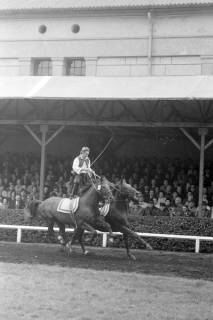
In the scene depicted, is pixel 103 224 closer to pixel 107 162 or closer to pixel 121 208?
pixel 121 208

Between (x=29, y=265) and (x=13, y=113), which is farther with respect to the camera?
(x=13, y=113)

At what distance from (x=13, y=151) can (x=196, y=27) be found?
1004cm

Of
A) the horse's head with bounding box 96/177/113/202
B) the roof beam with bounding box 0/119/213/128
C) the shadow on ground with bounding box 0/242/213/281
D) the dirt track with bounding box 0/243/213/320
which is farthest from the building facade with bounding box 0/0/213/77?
the dirt track with bounding box 0/243/213/320

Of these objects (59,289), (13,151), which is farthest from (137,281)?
(13,151)

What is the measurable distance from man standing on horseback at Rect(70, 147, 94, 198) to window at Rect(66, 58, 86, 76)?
16167mm

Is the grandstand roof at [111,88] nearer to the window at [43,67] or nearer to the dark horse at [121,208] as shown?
the dark horse at [121,208]

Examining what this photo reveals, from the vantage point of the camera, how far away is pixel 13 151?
2633cm

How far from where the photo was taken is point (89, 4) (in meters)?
28.1

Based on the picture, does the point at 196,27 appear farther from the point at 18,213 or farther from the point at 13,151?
the point at 18,213

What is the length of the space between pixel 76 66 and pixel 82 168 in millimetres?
16597

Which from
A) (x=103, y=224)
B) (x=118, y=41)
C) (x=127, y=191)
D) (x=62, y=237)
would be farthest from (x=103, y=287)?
(x=118, y=41)

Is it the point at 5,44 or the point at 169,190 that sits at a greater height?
the point at 5,44

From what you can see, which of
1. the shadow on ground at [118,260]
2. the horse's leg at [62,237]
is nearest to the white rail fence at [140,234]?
the shadow on ground at [118,260]

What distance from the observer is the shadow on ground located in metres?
10.8
